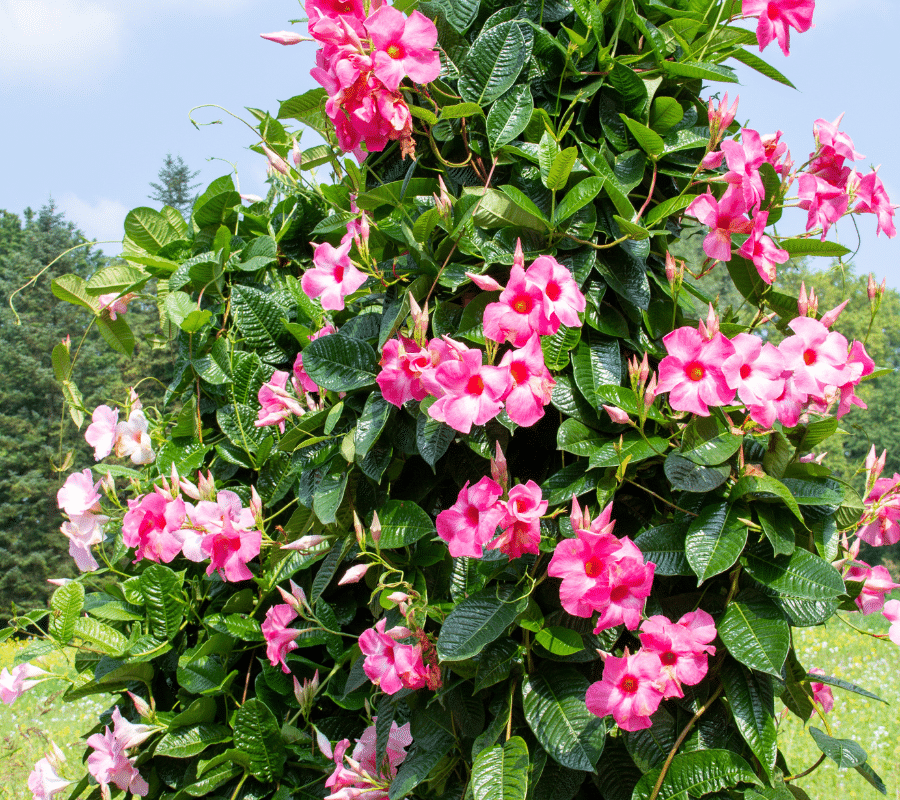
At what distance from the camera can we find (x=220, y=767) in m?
1.51

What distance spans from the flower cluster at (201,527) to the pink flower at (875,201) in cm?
136

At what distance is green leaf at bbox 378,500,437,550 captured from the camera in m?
1.22

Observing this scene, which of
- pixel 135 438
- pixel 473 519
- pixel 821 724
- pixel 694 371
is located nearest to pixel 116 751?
pixel 135 438

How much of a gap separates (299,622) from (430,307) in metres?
0.79

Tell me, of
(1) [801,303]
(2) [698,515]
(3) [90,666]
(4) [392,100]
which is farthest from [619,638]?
(3) [90,666]

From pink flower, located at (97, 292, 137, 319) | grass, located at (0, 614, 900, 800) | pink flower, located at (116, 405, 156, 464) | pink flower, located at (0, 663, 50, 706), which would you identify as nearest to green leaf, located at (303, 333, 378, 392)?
pink flower, located at (116, 405, 156, 464)

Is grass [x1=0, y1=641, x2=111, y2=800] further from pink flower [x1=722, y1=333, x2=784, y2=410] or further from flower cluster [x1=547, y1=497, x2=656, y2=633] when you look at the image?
pink flower [x1=722, y1=333, x2=784, y2=410]

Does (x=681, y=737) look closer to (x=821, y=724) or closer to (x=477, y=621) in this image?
(x=477, y=621)

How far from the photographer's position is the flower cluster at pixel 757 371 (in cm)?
105

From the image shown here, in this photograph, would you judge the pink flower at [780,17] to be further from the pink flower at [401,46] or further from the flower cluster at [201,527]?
the flower cluster at [201,527]

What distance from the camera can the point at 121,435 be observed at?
188 cm

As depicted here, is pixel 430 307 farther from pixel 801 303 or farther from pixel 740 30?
pixel 740 30

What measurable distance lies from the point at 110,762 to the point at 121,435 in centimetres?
83

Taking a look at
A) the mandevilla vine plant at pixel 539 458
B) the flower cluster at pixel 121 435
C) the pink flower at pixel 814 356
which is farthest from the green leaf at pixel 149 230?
the pink flower at pixel 814 356
